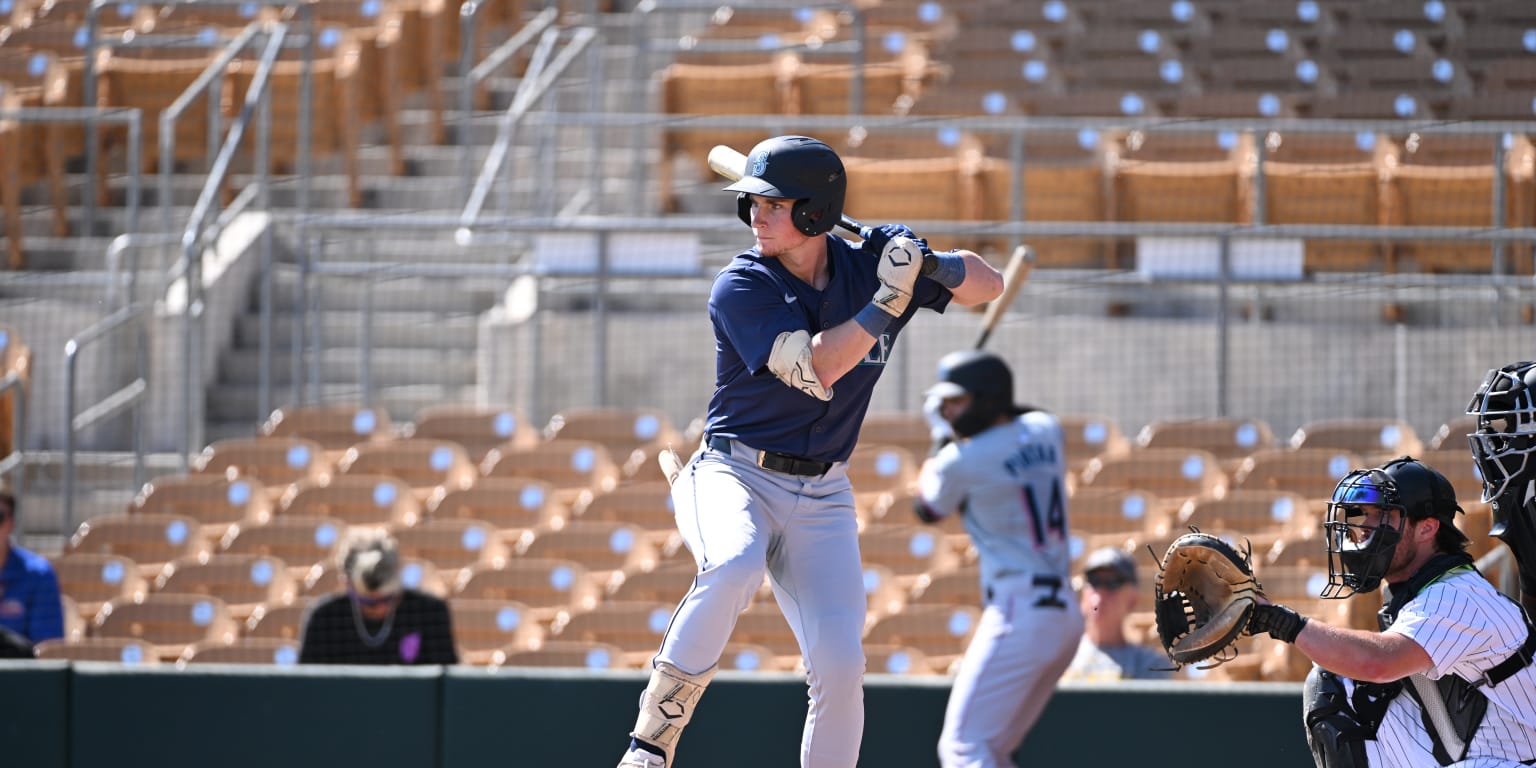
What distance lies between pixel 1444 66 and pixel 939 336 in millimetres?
4032

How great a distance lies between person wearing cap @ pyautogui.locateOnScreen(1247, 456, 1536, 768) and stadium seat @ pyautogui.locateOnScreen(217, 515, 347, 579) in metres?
5.28

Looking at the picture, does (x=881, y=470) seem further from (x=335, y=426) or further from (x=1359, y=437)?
(x=335, y=426)

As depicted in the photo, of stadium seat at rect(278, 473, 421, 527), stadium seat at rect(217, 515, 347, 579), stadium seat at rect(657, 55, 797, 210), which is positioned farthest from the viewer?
stadium seat at rect(657, 55, 797, 210)

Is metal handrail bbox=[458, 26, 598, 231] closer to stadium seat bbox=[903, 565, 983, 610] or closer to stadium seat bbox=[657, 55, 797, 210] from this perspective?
stadium seat bbox=[657, 55, 797, 210]

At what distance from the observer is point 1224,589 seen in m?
3.87

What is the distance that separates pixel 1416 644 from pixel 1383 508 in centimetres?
30

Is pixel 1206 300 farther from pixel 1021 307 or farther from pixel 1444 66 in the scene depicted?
pixel 1444 66

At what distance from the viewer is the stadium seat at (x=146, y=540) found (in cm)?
892

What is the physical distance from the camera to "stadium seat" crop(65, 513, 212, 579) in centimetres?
892

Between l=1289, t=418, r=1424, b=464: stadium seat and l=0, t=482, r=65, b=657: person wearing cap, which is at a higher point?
l=1289, t=418, r=1424, b=464: stadium seat

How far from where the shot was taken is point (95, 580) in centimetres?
857

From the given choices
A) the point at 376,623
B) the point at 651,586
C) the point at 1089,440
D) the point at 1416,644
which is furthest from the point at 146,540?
the point at 1416,644

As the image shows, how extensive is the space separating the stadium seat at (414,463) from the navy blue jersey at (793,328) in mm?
4713

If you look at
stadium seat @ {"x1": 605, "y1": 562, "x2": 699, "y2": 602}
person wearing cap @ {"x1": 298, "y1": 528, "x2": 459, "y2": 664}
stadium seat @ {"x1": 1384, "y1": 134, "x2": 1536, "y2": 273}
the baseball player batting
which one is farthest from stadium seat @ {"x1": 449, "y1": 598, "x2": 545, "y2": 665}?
stadium seat @ {"x1": 1384, "y1": 134, "x2": 1536, "y2": 273}
